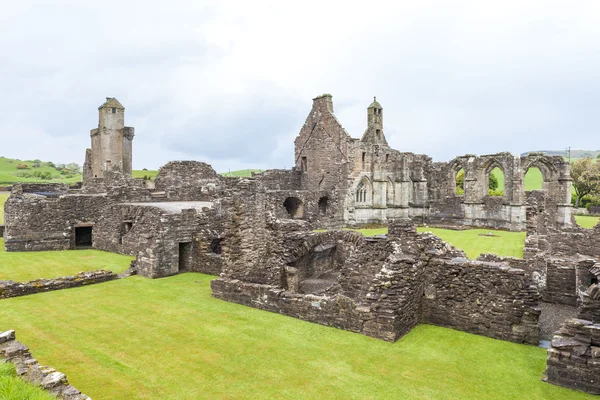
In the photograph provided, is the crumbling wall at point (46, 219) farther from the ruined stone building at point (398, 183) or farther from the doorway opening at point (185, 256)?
the ruined stone building at point (398, 183)

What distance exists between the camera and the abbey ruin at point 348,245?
9.45m

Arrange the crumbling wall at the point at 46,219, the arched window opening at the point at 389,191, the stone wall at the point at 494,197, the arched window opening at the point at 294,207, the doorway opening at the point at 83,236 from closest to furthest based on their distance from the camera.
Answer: the crumbling wall at the point at 46,219 < the doorway opening at the point at 83,236 < the stone wall at the point at 494,197 < the arched window opening at the point at 294,207 < the arched window opening at the point at 389,191

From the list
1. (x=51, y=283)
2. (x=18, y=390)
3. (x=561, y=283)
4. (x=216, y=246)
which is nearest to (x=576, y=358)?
(x=561, y=283)

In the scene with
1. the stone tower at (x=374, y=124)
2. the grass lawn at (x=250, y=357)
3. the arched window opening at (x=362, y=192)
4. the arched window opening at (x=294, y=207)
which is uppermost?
the stone tower at (x=374, y=124)

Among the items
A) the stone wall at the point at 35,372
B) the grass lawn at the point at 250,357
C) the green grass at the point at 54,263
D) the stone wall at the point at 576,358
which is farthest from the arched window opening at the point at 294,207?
the stone wall at the point at 35,372

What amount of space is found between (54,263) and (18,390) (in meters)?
13.9

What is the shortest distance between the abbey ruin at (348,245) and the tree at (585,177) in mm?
23428

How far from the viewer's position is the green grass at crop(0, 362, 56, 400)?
4887mm

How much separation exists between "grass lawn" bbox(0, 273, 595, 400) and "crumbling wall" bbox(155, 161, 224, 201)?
14940mm

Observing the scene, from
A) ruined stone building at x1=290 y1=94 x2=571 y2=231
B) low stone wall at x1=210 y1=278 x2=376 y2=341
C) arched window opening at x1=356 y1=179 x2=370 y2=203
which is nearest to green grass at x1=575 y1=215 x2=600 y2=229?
ruined stone building at x1=290 y1=94 x2=571 y2=231

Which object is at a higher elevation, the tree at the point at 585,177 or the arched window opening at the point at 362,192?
the tree at the point at 585,177

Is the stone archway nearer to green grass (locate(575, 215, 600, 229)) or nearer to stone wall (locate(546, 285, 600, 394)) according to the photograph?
stone wall (locate(546, 285, 600, 394))

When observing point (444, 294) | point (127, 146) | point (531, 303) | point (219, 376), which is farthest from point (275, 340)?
point (127, 146)

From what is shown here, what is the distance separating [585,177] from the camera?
2045 inches
